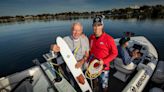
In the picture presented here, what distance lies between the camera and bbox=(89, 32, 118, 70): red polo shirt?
2.58m

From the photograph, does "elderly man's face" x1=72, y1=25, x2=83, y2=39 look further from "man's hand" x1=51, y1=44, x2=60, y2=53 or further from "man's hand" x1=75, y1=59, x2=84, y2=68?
"man's hand" x1=75, y1=59, x2=84, y2=68

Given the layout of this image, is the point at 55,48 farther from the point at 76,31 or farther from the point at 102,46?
the point at 102,46

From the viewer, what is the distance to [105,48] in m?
2.68

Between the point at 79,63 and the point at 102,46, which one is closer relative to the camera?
the point at 102,46

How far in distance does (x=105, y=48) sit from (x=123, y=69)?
6.76ft

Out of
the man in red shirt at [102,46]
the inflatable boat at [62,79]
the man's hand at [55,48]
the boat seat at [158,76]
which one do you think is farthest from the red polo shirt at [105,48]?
the boat seat at [158,76]

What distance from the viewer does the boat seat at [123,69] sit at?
415 cm

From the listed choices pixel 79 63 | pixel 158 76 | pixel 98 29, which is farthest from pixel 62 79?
pixel 158 76

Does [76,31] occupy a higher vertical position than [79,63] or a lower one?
higher

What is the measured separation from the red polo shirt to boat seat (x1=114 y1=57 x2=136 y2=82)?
69.2 inches

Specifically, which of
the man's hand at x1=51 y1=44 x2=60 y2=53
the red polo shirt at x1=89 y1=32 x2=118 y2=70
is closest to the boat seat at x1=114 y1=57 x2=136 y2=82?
the red polo shirt at x1=89 y1=32 x2=118 y2=70

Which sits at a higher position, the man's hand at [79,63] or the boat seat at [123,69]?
the man's hand at [79,63]

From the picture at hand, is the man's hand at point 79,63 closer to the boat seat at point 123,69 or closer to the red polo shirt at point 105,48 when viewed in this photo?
the red polo shirt at point 105,48

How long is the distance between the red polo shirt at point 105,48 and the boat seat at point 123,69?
5.77ft
